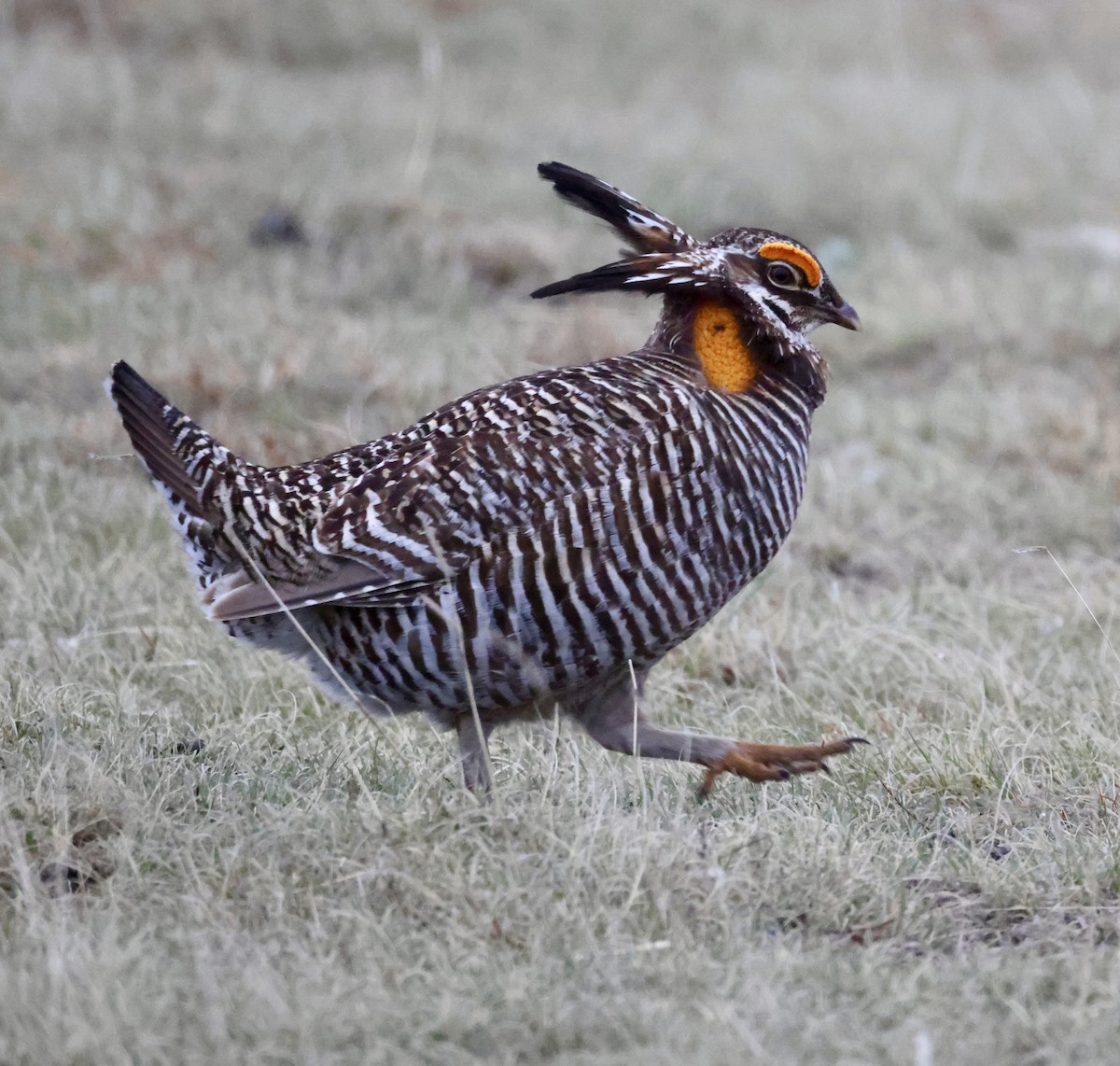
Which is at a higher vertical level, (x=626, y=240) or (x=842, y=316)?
(x=626, y=240)

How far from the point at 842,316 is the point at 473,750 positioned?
136 centimetres

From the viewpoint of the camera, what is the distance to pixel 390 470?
11.6 ft

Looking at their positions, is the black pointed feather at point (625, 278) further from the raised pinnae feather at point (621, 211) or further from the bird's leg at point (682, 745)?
the bird's leg at point (682, 745)

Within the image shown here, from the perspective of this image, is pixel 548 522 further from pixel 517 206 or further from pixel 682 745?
pixel 517 206

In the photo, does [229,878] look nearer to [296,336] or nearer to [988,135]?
[296,336]

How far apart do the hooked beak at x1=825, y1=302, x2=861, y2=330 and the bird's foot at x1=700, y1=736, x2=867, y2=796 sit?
1030 mm

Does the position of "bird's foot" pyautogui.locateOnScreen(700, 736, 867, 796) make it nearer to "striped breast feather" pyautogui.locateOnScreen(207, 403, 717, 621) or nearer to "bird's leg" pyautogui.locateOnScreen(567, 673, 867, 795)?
"bird's leg" pyautogui.locateOnScreen(567, 673, 867, 795)

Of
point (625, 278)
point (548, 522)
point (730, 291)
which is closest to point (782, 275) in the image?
point (730, 291)

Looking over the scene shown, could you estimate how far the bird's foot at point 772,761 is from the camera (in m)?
3.55

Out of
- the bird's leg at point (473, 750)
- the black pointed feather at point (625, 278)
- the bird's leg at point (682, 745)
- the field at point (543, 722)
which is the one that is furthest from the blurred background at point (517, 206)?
the bird's leg at point (473, 750)

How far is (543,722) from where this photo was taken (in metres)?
3.87

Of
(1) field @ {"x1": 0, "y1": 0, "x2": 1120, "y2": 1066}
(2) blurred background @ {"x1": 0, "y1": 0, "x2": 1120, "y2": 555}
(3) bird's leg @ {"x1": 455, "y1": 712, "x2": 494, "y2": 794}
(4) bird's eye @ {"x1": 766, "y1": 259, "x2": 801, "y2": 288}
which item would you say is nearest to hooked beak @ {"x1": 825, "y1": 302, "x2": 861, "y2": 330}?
(4) bird's eye @ {"x1": 766, "y1": 259, "x2": 801, "y2": 288}

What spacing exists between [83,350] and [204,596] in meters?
3.34

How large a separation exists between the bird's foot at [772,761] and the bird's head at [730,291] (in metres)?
0.80
